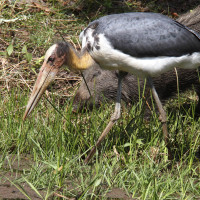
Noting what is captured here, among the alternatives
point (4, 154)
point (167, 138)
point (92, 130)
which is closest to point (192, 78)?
point (167, 138)

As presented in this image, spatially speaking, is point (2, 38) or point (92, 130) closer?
point (92, 130)

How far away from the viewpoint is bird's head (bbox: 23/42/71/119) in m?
3.86

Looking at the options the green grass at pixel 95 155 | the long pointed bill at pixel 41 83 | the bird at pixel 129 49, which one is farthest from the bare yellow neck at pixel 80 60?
the green grass at pixel 95 155

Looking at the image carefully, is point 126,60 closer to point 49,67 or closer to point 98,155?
point 49,67

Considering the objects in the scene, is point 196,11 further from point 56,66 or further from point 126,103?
point 56,66

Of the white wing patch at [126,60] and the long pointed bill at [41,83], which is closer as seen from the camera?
the white wing patch at [126,60]

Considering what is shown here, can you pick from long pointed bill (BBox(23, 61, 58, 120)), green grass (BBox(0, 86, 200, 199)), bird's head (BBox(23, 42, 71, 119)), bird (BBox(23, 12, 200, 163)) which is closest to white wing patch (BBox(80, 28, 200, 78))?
bird (BBox(23, 12, 200, 163))

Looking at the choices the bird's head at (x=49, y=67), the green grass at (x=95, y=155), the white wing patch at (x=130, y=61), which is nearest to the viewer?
the green grass at (x=95, y=155)

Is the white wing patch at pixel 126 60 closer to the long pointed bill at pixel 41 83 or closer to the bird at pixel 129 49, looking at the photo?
the bird at pixel 129 49

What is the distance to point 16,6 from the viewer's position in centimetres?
701

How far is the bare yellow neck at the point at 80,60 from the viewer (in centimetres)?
392

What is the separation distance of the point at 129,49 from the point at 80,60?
0.47 metres

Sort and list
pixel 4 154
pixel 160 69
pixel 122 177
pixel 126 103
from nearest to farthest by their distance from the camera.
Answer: pixel 122 177, pixel 4 154, pixel 160 69, pixel 126 103

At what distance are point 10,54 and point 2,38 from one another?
1.98ft
